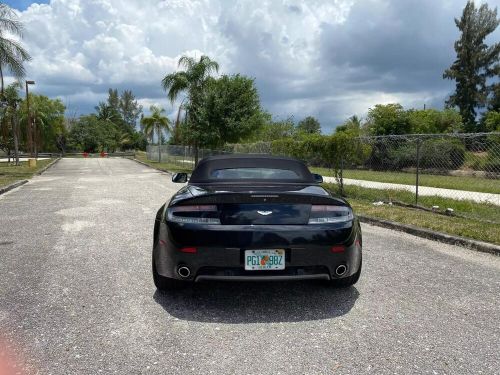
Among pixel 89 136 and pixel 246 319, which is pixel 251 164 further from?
pixel 89 136

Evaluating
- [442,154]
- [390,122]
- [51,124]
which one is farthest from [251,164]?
[51,124]

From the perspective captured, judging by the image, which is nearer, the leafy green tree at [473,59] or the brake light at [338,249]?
the brake light at [338,249]

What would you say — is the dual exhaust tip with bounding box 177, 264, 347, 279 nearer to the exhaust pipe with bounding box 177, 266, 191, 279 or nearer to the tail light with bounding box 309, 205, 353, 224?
the exhaust pipe with bounding box 177, 266, 191, 279

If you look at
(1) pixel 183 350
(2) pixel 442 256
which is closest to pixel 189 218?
(1) pixel 183 350

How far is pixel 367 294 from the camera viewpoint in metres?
4.46

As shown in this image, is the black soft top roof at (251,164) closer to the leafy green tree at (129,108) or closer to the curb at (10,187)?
the curb at (10,187)

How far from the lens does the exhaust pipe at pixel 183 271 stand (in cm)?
388

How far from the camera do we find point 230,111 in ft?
84.6

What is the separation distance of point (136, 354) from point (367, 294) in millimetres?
2313

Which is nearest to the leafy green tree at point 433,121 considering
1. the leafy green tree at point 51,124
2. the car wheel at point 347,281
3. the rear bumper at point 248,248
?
the car wheel at point 347,281

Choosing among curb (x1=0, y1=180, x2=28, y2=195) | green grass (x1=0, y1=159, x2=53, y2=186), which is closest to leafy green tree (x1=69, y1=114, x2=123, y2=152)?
green grass (x1=0, y1=159, x2=53, y2=186)

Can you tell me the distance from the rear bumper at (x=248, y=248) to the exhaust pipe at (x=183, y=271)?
0.03 meters

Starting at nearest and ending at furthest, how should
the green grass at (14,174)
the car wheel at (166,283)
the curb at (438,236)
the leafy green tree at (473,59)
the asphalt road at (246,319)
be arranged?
the asphalt road at (246,319), the car wheel at (166,283), the curb at (438,236), the green grass at (14,174), the leafy green tree at (473,59)

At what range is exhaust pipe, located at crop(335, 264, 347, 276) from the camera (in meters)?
3.99
